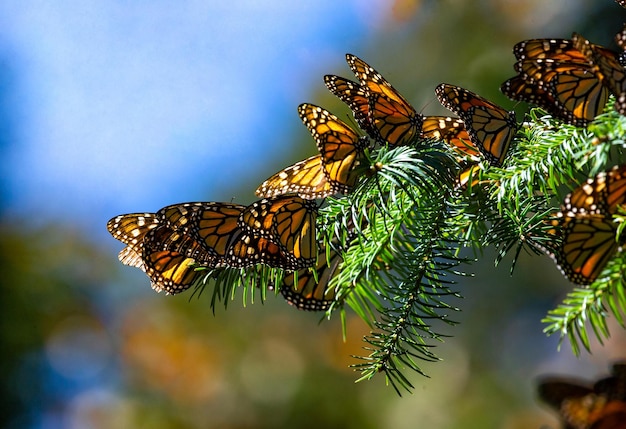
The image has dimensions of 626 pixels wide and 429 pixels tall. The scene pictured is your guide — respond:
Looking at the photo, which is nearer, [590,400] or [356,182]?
[590,400]

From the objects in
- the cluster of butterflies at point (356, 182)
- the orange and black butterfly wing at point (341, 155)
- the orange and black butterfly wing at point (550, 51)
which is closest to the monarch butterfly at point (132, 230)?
the cluster of butterflies at point (356, 182)

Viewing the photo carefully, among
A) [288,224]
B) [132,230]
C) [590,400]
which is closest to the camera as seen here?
[590,400]

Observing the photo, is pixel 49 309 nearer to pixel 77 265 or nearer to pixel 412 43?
pixel 77 265

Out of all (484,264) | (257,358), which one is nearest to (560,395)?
(484,264)

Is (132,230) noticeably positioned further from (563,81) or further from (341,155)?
(563,81)

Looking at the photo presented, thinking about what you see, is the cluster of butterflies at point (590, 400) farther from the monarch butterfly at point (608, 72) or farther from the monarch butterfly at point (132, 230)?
the monarch butterfly at point (132, 230)

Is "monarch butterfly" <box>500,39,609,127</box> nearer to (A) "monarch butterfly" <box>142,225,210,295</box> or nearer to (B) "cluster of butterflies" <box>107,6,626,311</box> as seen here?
(B) "cluster of butterflies" <box>107,6,626,311</box>

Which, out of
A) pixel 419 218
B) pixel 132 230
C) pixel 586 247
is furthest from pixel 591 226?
pixel 132 230
